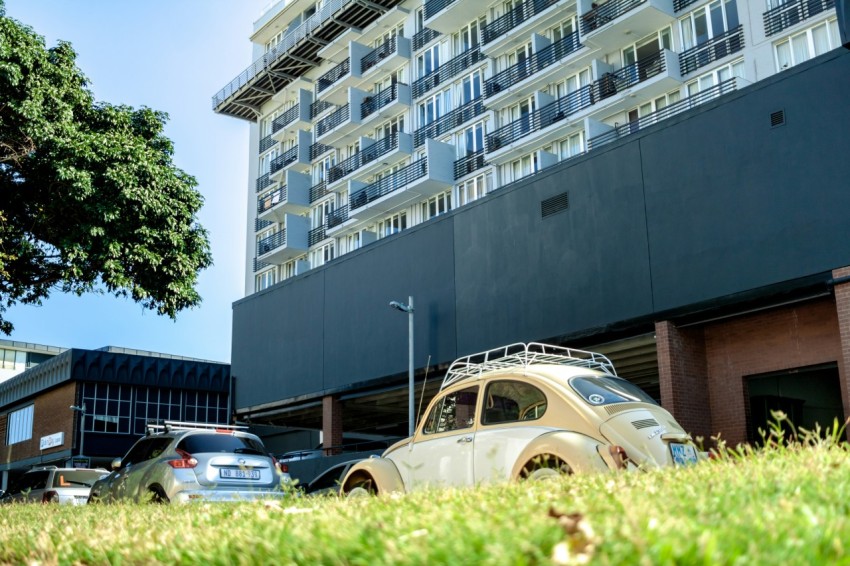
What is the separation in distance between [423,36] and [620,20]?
14284 millimetres

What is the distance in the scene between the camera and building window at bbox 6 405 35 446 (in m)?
58.4

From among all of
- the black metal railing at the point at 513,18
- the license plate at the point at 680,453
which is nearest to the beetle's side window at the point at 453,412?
the license plate at the point at 680,453

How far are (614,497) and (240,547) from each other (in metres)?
1.69

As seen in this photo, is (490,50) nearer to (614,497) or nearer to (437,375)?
(437,375)

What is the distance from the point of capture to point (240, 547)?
388 cm

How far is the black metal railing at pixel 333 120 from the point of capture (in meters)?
49.2

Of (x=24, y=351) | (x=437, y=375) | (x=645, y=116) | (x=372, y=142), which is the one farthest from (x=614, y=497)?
(x=24, y=351)

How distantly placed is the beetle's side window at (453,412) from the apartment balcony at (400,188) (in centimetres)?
3180

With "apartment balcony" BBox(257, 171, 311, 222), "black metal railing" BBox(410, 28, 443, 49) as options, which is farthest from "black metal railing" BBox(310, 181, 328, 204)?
"black metal railing" BBox(410, 28, 443, 49)

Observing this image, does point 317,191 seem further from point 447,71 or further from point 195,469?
point 195,469

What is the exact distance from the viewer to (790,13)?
29938mm

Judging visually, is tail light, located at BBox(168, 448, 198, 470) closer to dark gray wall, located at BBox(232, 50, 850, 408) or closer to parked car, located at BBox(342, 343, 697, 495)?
parked car, located at BBox(342, 343, 697, 495)

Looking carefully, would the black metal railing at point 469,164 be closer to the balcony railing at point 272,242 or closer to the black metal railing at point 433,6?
the black metal railing at point 433,6

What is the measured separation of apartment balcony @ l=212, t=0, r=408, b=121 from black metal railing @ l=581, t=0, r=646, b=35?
15.2 meters
